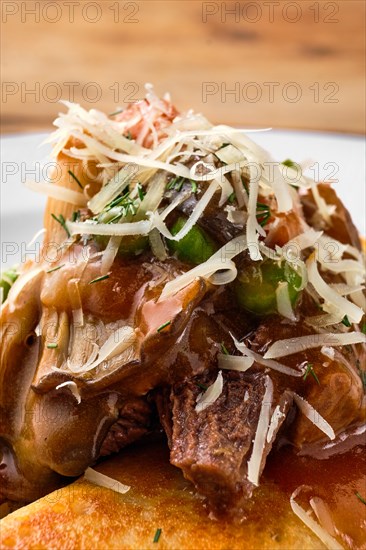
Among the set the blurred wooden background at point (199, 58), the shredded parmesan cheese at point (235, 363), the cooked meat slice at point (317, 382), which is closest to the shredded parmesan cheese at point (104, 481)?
the shredded parmesan cheese at point (235, 363)

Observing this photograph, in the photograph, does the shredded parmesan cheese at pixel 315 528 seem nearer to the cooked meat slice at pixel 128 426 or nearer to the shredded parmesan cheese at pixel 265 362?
the shredded parmesan cheese at pixel 265 362

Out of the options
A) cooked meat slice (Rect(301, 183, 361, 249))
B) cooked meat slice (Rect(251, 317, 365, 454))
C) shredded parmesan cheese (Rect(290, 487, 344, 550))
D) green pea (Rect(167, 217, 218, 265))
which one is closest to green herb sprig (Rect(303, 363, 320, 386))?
cooked meat slice (Rect(251, 317, 365, 454))

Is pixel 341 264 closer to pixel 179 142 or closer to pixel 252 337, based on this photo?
pixel 252 337

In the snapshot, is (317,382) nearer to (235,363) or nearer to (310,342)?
(310,342)

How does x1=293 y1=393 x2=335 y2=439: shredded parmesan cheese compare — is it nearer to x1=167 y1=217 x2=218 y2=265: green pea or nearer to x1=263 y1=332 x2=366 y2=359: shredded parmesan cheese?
x1=263 y1=332 x2=366 y2=359: shredded parmesan cheese

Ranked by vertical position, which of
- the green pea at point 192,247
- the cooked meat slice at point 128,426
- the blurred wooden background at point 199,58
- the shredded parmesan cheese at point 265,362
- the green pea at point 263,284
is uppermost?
the blurred wooden background at point 199,58

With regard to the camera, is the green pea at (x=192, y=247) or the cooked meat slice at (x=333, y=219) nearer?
the green pea at (x=192, y=247)

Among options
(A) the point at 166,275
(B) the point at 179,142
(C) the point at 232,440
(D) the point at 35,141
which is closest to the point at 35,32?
(D) the point at 35,141

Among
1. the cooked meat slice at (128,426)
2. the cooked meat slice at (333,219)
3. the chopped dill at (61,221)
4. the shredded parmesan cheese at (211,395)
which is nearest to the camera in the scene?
the shredded parmesan cheese at (211,395)
